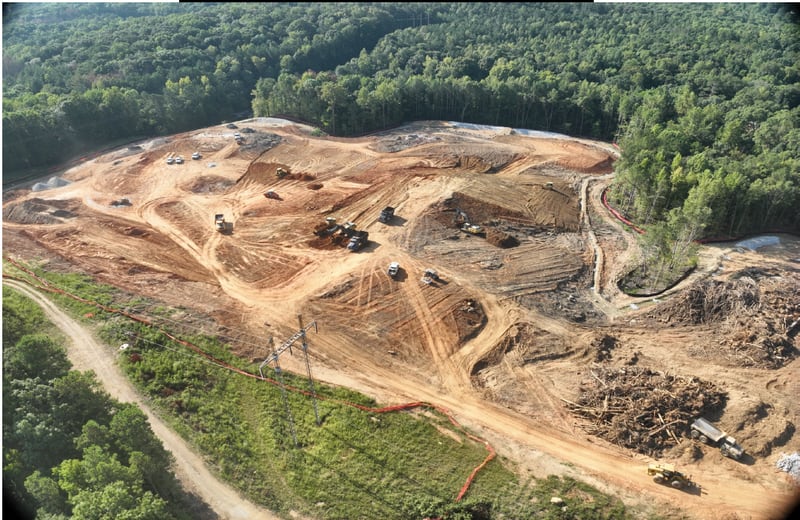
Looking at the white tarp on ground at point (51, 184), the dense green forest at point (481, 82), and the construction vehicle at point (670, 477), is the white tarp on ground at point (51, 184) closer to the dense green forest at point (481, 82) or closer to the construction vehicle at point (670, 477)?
the dense green forest at point (481, 82)

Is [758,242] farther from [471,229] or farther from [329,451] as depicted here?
[329,451]

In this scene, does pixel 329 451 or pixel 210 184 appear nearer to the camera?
pixel 329 451

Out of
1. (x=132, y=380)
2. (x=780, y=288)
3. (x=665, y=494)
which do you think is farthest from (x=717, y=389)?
(x=132, y=380)

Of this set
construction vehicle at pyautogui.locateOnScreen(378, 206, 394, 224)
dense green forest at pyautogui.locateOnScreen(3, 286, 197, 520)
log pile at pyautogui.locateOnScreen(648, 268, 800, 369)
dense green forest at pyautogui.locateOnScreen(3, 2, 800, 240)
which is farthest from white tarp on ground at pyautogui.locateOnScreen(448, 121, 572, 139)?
dense green forest at pyautogui.locateOnScreen(3, 286, 197, 520)

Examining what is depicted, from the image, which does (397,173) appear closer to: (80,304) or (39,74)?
(80,304)

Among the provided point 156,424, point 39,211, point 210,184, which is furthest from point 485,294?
point 39,211

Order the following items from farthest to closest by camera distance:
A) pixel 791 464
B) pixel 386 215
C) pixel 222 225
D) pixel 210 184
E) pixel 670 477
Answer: pixel 210 184, pixel 386 215, pixel 222 225, pixel 791 464, pixel 670 477
